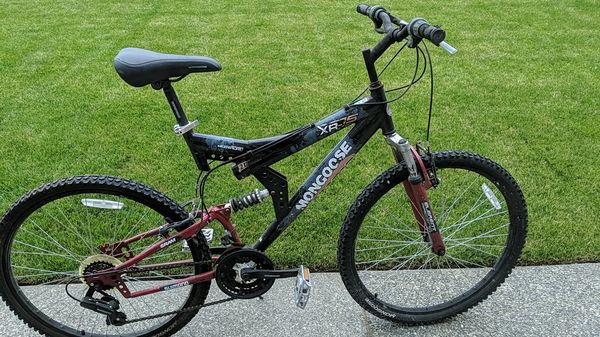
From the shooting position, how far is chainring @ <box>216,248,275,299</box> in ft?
7.70

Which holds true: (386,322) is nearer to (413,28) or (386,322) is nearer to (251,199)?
(251,199)

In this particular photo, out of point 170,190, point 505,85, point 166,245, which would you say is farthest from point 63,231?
point 505,85

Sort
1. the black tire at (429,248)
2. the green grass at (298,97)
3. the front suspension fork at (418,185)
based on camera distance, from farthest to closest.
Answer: the green grass at (298,97) < the black tire at (429,248) < the front suspension fork at (418,185)

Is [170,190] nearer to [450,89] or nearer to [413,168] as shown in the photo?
[413,168]

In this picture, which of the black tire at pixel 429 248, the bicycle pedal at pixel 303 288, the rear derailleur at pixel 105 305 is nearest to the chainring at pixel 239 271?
the bicycle pedal at pixel 303 288

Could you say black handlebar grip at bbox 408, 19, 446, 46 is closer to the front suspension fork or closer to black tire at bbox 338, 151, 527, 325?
the front suspension fork

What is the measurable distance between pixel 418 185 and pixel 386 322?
76 centimetres

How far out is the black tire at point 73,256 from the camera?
84.5 inches

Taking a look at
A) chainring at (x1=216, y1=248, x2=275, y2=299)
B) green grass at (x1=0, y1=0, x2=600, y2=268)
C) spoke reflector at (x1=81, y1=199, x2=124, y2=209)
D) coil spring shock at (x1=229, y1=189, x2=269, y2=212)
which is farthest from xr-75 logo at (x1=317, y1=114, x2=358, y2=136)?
green grass at (x1=0, y1=0, x2=600, y2=268)

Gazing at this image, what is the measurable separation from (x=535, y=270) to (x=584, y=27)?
515 centimetres

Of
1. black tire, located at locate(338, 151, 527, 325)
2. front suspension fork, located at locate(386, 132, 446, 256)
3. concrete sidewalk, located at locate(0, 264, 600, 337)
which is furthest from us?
concrete sidewalk, located at locate(0, 264, 600, 337)

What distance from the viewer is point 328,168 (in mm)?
2340

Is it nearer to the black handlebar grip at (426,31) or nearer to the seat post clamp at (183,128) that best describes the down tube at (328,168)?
the black handlebar grip at (426,31)

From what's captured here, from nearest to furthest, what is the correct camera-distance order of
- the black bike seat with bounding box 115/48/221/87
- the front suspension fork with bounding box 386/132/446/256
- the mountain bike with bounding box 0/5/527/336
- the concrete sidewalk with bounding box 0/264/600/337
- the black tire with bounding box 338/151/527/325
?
the black bike seat with bounding box 115/48/221/87
the mountain bike with bounding box 0/5/527/336
the front suspension fork with bounding box 386/132/446/256
the black tire with bounding box 338/151/527/325
the concrete sidewalk with bounding box 0/264/600/337
